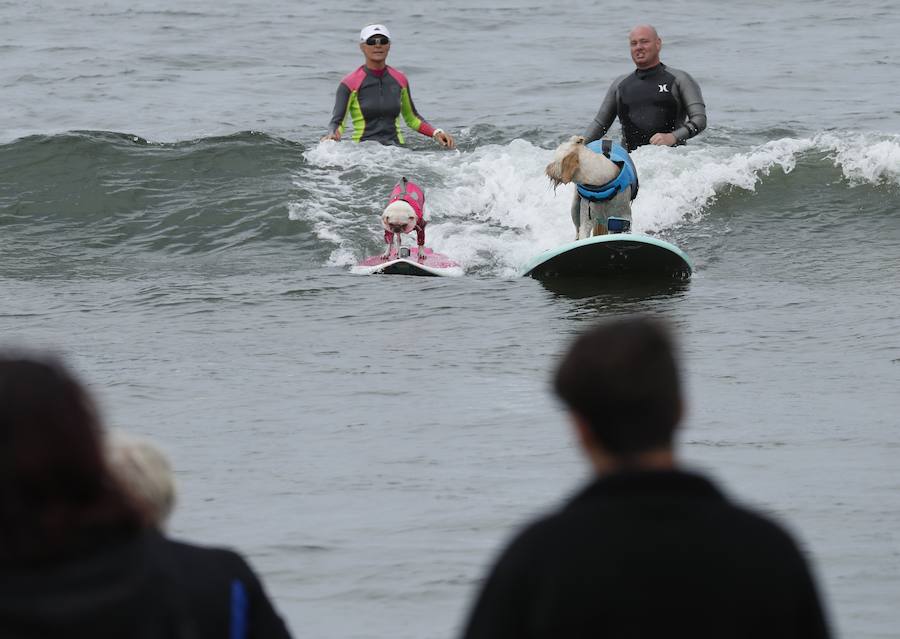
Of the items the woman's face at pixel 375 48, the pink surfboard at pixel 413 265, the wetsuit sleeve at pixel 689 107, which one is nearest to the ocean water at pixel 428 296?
the pink surfboard at pixel 413 265

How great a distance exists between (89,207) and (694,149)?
622 centimetres

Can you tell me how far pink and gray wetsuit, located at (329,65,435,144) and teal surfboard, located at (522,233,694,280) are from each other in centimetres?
347

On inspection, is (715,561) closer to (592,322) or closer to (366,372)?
(366,372)

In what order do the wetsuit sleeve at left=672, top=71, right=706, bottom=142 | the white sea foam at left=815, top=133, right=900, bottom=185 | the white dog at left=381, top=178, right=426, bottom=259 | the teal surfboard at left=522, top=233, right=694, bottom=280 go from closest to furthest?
the teal surfboard at left=522, top=233, right=694, bottom=280
the white dog at left=381, top=178, right=426, bottom=259
the wetsuit sleeve at left=672, top=71, right=706, bottom=142
the white sea foam at left=815, top=133, right=900, bottom=185

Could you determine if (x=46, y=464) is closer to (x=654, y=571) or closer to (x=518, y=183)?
(x=654, y=571)

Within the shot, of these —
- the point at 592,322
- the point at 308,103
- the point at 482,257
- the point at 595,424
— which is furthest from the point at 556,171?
the point at 308,103

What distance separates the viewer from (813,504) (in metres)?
5.18

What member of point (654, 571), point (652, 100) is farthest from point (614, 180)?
point (654, 571)

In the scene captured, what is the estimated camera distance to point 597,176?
31.6ft

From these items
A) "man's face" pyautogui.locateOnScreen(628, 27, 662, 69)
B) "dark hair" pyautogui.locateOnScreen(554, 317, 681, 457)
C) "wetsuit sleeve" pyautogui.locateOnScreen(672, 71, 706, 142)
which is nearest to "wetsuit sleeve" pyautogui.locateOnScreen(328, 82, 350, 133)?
"man's face" pyautogui.locateOnScreen(628, 27, 662, 69)

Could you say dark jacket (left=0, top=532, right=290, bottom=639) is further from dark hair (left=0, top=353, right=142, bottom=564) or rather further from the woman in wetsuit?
the woman in wetsuit

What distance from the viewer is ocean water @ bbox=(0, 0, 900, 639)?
5.19 meters

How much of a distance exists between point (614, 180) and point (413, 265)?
5.19 ft

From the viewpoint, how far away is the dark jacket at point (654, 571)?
6.20 feet
